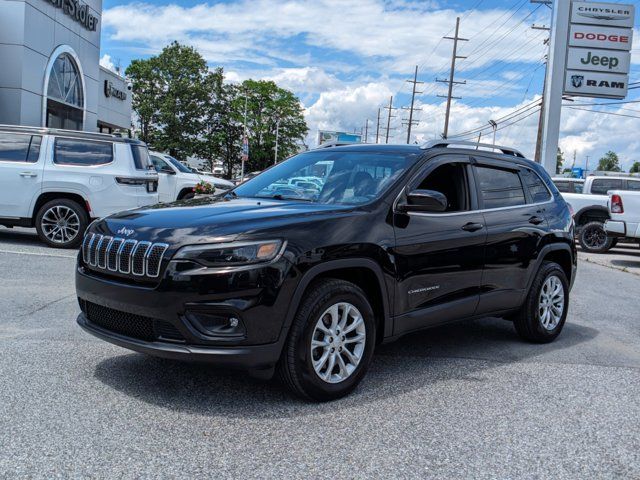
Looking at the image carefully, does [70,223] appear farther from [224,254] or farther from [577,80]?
[577,80]

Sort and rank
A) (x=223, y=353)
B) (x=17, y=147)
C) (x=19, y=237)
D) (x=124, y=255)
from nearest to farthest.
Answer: (x=223, y=353)
(x=124, y=255)
(x=17, y=147)
(x=19, y=237)

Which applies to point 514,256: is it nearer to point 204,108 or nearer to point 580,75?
point 580,75

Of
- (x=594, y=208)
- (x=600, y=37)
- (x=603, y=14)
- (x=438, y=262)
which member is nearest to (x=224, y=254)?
(x=438, y=262)

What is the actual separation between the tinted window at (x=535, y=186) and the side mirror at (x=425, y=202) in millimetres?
1933

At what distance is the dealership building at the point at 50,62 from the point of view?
2033cm

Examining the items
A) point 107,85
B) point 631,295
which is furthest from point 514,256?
point 107,85

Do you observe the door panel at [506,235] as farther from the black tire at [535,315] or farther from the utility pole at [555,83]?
the utility pole at [555,83]

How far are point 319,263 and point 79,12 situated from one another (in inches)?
947

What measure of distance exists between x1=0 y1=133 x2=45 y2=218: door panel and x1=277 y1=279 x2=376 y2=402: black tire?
7883 millimetres

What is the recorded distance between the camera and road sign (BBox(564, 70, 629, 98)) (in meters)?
A: 28.6

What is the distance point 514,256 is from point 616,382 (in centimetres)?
128

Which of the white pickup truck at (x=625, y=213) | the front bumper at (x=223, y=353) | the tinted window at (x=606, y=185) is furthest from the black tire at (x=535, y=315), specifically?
the tinted window at (x=606, y=185)

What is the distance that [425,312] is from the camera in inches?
184

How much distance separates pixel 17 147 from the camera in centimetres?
1041
